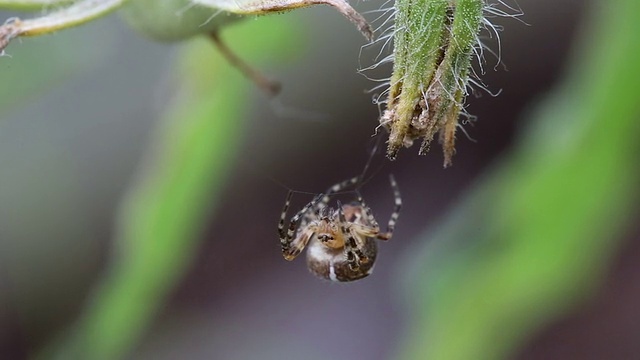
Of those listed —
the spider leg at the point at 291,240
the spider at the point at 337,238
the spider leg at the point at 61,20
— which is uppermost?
the spider leg at the point at 61,20

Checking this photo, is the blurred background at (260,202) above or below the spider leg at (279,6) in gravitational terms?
below

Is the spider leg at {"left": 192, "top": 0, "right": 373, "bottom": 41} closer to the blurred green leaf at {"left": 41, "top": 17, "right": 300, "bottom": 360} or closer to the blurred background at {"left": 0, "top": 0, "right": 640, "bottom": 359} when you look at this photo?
the blurred green leaf at {"left": 41, "top": 17, "right": 300, "bottom": 360}

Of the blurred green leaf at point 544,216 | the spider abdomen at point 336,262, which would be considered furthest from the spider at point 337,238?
the blurred green leaf at point 544,216

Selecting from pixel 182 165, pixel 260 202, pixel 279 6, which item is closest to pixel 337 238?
pixel 182 165

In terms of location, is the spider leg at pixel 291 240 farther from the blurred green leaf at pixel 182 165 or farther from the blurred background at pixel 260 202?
the blurred background at pixel 260 202

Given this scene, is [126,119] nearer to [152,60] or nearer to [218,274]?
[152,60]

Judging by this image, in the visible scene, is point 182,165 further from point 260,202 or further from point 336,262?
point 260,202
